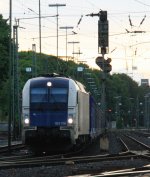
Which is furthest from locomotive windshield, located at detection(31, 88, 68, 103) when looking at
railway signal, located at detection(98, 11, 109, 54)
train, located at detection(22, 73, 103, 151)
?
railway signal, located at detection(98, 11, 109, 54)

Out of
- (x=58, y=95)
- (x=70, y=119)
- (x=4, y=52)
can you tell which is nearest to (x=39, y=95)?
(x=58, y=95)

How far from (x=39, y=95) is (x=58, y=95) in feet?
2.73

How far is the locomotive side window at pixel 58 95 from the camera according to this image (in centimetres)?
2738

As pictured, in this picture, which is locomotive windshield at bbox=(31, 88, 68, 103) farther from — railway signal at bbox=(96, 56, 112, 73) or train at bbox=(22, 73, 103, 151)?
railway signal at bbox=(96, 56, 112, 73)

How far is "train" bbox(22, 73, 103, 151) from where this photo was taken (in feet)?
87.2

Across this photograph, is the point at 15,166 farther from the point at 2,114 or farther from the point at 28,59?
the point at 28,59

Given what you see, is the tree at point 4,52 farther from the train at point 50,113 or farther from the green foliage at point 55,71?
the train at point 50,113

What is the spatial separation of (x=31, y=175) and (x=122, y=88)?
177884mm

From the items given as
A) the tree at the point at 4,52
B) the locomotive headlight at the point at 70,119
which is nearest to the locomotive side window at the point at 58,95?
the locomotive headlight at the point at 70,119

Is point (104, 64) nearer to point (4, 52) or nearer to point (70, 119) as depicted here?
point (70, 119)

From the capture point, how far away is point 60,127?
26719 millimetres

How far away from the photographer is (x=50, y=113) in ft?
89.1

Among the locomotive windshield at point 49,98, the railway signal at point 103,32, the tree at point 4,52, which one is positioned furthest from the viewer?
the tree at point 4,52

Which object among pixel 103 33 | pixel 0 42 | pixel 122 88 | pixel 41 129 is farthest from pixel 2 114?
pixel 122 88
